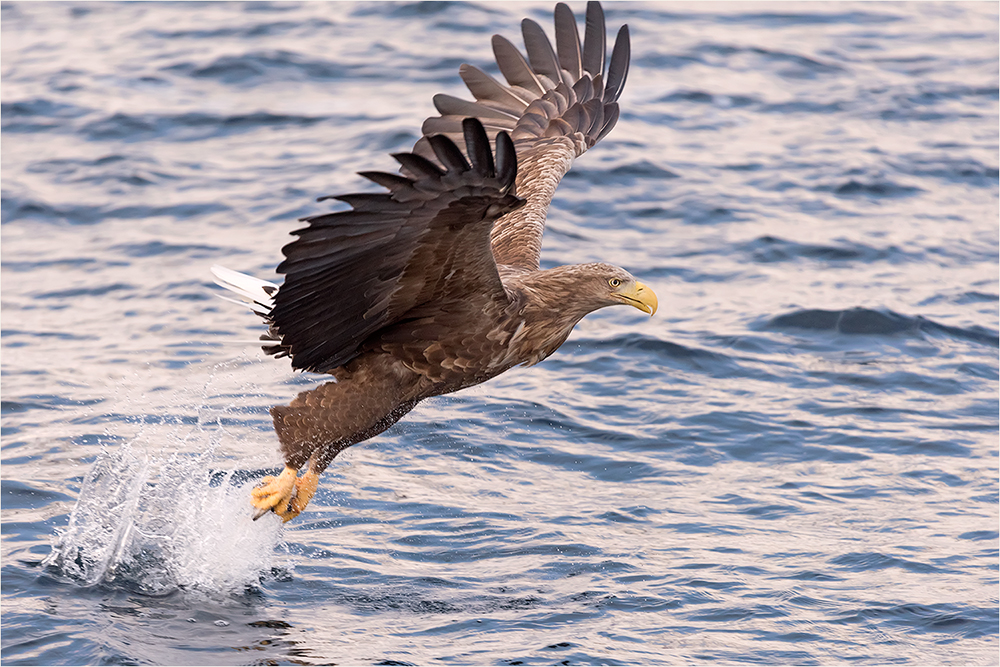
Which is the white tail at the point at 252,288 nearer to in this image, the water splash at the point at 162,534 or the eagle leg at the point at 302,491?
the eagle leg at the point at 302,491

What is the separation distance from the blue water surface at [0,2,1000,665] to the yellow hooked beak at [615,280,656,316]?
50.7 inches

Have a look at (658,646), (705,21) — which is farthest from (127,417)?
(705,21)

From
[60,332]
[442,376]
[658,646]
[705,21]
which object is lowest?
[658,646]

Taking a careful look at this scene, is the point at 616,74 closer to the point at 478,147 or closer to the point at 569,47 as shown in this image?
the point at 569,47

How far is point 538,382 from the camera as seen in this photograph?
7.87 m

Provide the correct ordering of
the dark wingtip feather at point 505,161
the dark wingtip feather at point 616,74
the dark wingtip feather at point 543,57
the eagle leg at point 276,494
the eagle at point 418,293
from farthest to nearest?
the dark wingtip feather at point 543,57 → the dark wingtip feather at point 616,74 → the eagle leg at point 276,494 → the eagle at point 418,293 → the dark wingtip feather at point 505,161

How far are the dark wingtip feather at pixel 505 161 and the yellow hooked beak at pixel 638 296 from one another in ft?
3.54

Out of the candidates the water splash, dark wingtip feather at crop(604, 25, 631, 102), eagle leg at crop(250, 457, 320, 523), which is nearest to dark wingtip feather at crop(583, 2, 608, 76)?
dark wingtip feather at crop(604, 25, 631, 102)

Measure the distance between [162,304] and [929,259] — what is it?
523 cm

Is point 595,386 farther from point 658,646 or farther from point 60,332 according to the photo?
point 60,332

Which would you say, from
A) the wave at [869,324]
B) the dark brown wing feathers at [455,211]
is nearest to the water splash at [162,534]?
the dark brown wing feathers at [455,211]

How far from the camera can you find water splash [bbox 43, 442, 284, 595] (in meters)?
5.61

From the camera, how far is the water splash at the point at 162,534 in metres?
5.61

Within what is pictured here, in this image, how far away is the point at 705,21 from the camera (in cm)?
1435
